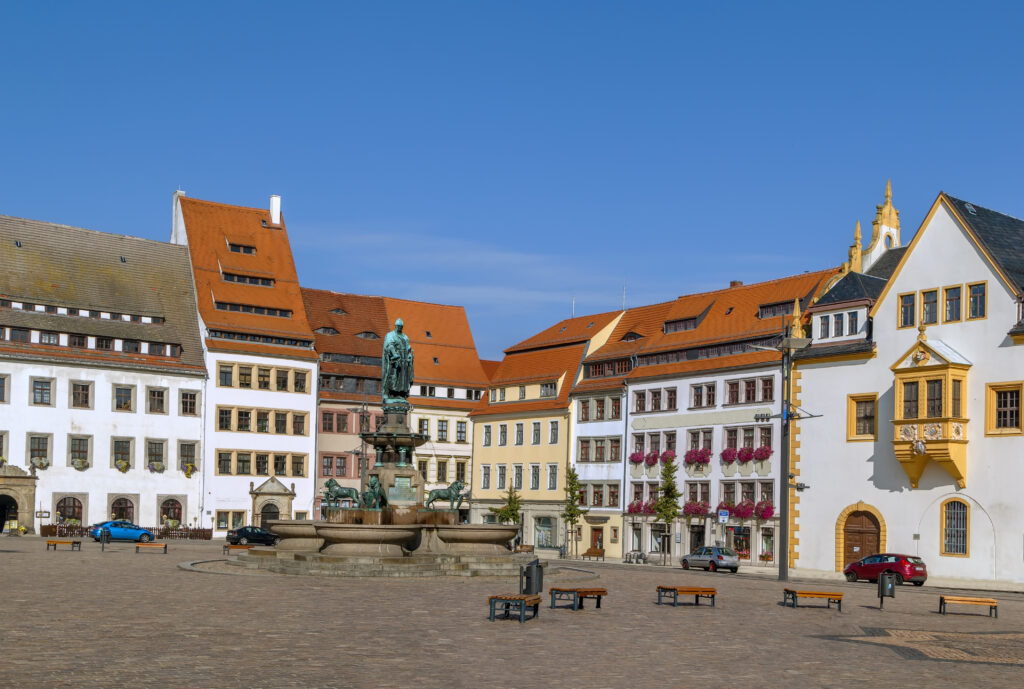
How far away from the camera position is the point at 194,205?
294 ft

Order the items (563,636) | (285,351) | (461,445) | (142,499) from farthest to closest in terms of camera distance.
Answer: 1. (461,445)
2. (285,351)
3. (142,499)
4. (563,636)

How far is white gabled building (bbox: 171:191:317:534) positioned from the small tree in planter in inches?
719

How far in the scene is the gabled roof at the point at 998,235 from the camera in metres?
49.0

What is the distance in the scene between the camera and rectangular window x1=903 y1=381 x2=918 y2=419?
1991 inches

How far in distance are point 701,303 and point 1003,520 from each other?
27481 millimetres

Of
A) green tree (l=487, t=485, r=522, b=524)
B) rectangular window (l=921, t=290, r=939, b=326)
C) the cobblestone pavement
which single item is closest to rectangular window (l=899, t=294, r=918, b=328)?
rectangular window (l=921, t=290, r=939, b=326)

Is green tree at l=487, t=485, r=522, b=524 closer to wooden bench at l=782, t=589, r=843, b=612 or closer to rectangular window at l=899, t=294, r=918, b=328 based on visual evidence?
rectangular window at l=899, t=294, r=918, b=328

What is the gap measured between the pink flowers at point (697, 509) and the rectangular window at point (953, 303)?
1933 cm

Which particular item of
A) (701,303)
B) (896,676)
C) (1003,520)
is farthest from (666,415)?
(896,676)

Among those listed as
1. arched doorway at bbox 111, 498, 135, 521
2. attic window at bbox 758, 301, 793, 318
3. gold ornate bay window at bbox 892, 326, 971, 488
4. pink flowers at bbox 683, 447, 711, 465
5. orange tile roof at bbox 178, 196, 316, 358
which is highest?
orange tile roof at bbox 178, 196, 316, 358

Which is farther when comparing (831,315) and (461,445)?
(461,445)

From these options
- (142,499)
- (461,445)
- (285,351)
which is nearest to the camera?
(142,499)

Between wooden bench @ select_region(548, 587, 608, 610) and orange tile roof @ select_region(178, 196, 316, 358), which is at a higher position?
orange tile roof @ select_region(178, 196, 316, 358)

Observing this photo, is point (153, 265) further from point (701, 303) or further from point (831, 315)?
point (831, 315)
